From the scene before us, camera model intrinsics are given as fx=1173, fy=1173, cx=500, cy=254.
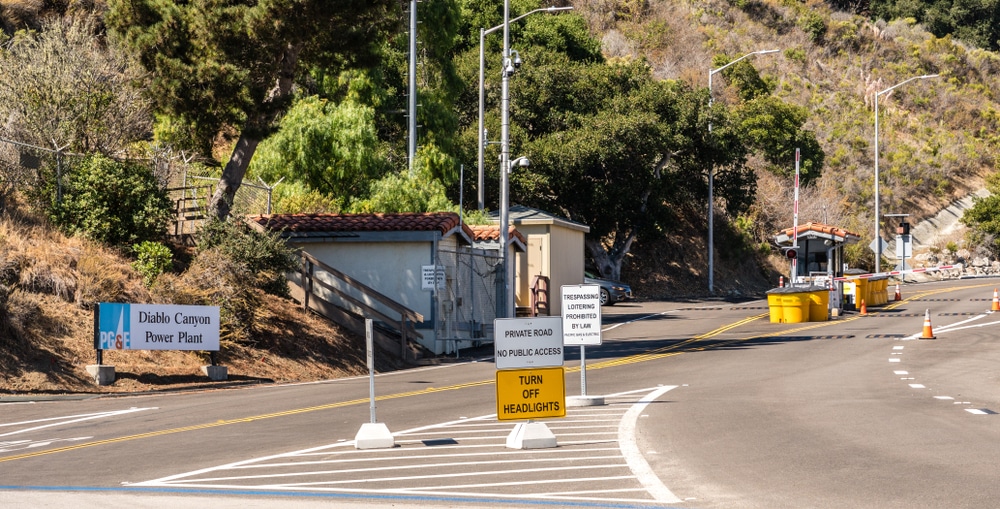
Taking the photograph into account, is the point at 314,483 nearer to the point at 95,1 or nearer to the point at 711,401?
the point at 711,401

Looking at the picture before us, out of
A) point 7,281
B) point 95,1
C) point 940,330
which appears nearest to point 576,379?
point 7,281

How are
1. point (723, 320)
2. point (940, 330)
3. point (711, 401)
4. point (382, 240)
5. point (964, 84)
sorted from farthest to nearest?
point (964, 84)
point (723, 320)
point (940, 330)
point (382, 240)
point (711, 401)

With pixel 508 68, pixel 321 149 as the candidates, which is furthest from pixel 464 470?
pixel 321 149

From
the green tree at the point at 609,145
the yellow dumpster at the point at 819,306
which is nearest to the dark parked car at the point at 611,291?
the green tree at the point at 609,145

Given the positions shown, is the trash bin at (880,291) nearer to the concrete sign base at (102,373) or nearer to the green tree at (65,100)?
the green tree at (65,100)

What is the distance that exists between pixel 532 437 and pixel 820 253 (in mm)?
33229

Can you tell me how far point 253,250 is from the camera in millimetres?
26047

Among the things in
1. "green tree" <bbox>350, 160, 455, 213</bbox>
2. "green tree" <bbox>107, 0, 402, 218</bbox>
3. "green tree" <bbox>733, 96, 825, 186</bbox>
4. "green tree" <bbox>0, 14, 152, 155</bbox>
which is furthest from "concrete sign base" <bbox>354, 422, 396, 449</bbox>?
"green tree" <bbox>733, 96, 825, 186</bbox>

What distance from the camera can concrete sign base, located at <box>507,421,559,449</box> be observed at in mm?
12617

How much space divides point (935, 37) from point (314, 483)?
359ft

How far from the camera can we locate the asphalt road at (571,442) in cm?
991

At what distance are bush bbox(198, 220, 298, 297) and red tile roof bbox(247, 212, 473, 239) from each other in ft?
6.17

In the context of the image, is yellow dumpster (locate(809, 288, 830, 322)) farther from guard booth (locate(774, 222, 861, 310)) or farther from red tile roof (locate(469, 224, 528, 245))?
red tile roof (locate(469, 224, 528, 245))

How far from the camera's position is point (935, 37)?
109 metres
